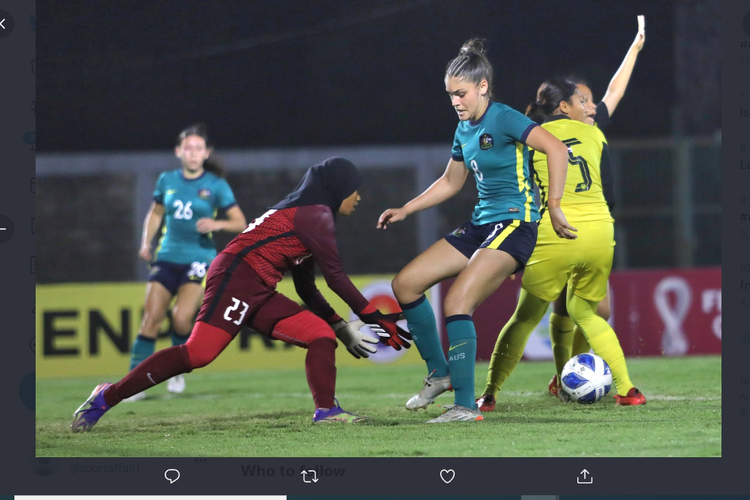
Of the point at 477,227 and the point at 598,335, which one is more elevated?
the point at 477,227

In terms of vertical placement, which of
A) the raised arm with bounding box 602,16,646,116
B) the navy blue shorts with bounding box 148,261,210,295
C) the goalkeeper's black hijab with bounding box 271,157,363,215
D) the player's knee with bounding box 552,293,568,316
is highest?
the raised arm with bounding box 602,16,646,116

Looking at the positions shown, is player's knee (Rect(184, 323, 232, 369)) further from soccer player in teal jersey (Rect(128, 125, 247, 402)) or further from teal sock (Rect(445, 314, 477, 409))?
soccer player in teal jersey (Rect(128, 125, 247, 402))

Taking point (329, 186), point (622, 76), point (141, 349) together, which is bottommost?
point (141, 349)

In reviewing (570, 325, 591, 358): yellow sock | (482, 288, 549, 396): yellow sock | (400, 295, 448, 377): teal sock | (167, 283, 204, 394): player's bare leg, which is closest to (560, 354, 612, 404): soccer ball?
(482, 288, 549, 396): yellow sock

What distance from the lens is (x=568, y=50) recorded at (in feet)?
37.5

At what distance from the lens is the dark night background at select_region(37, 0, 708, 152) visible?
36.1ft

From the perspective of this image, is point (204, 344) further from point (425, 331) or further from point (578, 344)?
point (578, 344)

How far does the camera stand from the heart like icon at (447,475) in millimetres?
2269

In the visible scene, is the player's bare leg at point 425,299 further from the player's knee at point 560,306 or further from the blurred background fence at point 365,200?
the blurred background fence at point 365,200

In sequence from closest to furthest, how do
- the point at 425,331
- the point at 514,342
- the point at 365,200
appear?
the point at 425,331 < the point at 514,342 < the point at 365,200

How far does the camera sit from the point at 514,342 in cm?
434

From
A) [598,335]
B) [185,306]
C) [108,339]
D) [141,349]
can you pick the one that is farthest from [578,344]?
[108,339]

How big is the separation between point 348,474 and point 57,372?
6.41m

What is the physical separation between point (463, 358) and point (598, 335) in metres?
0.85
